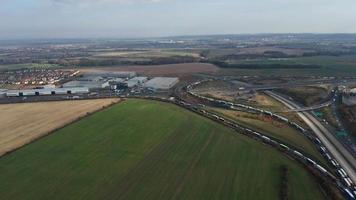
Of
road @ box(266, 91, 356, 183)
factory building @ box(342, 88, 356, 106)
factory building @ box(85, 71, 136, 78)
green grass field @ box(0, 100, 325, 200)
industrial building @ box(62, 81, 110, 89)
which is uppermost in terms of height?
green grass field @ box(0, 100, 325, 200)

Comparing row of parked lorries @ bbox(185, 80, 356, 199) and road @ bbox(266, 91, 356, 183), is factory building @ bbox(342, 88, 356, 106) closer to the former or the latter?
road @ bbox(266, 91, 356, 183)

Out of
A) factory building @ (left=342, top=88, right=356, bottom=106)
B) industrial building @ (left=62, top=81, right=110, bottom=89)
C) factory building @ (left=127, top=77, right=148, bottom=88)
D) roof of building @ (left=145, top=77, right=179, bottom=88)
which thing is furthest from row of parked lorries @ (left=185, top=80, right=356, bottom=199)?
industrial building @ (left=62, top=81, right=110, bottom=89)

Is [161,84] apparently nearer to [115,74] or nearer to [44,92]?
[44,92]

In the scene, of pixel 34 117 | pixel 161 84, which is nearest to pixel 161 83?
pixel 161 84

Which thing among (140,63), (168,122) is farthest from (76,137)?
(140,63)

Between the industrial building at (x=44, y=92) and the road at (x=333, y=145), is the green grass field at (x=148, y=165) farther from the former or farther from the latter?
the industrial building at (x=44, y=92)

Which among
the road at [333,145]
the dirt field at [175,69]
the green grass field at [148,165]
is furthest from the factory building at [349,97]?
the dirt field at [175,69]
